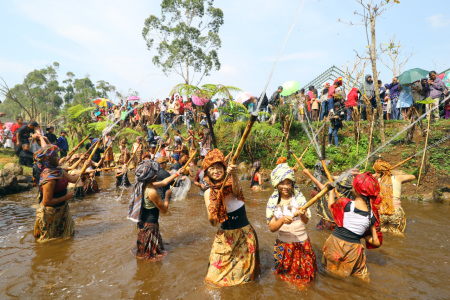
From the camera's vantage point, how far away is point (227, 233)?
3248mm

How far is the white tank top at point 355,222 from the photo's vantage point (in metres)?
3.39

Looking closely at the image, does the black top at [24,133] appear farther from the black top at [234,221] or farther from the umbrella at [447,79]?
the umbrella at [447,79]

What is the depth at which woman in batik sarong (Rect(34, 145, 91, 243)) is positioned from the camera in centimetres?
454

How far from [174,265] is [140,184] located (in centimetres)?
145

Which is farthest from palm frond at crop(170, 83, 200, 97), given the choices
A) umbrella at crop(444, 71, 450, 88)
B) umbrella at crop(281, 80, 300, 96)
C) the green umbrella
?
umbrella at crop(444, 71, 450, 88)

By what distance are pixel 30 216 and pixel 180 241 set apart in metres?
4.55

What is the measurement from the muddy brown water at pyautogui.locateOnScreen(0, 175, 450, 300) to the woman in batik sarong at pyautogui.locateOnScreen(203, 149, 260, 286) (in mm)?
261

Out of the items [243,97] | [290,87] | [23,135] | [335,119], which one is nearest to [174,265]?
[23,135]

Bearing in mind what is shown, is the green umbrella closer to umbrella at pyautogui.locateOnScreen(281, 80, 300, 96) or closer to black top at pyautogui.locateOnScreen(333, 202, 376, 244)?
umbrella at pyautogui.locateOnScreen(281, 80, 300, 96)

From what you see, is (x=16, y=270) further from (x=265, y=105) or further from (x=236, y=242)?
(x=265, y=105)

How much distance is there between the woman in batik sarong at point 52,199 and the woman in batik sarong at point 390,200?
6272 millimetres

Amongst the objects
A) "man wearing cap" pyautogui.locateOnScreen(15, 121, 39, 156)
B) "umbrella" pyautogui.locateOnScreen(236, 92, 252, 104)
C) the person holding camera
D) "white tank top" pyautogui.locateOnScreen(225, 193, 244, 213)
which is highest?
"umbrella" pyautogui.locateOnScreen(236, 92, 252, 104)

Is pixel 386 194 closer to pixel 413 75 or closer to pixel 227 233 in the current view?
pixel 227 233

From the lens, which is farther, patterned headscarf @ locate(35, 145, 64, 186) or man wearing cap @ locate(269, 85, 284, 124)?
man wearing cap @ locate(269, 85, 284, 124)
